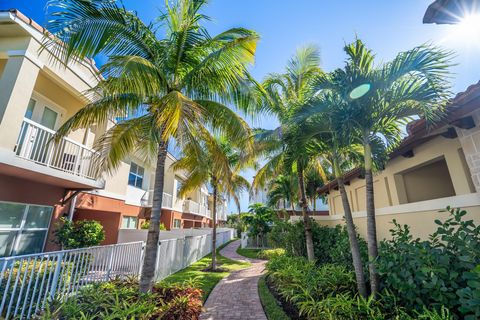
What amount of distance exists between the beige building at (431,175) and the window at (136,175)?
593 inches

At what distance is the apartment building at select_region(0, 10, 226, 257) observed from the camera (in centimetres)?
663

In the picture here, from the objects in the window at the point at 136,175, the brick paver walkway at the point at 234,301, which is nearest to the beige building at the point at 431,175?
the brick paver walkway at the point at 234,301

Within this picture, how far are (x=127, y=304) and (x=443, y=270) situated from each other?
5972 mm

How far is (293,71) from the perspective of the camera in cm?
1079

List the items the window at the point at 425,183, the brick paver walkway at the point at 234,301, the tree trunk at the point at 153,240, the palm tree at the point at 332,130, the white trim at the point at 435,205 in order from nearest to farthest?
the white trim at the point at 435,205 < the tree trunk at the point at 153,240 < the palm tree at the point at 332,130 < the brick paver walkway at the point at 234,301 < the window at the point at 425,183

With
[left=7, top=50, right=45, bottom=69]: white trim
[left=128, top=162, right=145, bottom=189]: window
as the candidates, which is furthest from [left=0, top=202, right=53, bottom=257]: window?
[left=128, top=162, right=145, bottom=189]: window

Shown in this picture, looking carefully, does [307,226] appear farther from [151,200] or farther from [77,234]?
[151,200]

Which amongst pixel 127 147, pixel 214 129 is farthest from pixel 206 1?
pixel 127 147

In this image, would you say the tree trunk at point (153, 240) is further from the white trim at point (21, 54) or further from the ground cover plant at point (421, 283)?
the white trim at point (21, 54)

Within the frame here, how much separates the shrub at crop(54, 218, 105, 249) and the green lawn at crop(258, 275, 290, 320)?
698 cm

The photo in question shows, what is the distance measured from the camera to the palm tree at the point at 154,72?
4.98 metres

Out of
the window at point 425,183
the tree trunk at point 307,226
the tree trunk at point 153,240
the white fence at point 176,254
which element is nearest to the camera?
the tree trunk at point 153,240

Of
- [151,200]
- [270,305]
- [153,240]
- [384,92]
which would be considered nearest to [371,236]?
[384,92]

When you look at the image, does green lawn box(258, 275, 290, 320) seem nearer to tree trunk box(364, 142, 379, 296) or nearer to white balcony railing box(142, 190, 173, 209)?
tree trunk box(364, 142, 379, 296)
